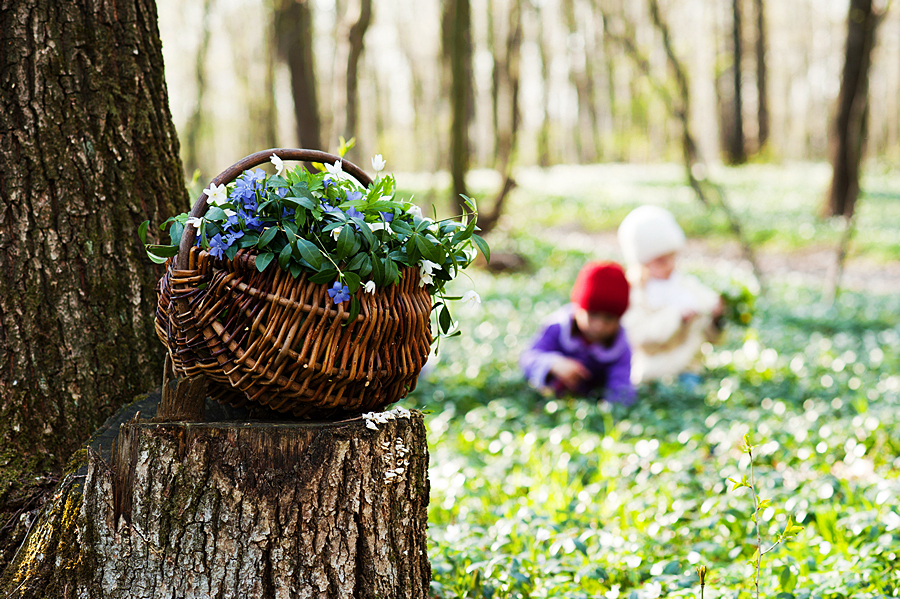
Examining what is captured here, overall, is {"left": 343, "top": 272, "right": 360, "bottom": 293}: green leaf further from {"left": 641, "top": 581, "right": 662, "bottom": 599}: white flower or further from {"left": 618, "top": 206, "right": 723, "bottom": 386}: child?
{"left": 618, "top": 206, "right": 723, "bottom": 386}: child

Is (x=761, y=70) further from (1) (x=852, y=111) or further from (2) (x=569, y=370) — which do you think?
(2) (x=569, y=370)

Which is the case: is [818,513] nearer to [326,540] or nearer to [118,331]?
[326,540]

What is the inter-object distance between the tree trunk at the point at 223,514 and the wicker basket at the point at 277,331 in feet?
0.40

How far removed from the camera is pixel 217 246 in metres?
1.75

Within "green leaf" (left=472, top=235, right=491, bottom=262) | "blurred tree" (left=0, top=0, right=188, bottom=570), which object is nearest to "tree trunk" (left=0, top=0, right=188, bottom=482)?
"blurred tree" (left=0, top=0, right=188, bottom=570)

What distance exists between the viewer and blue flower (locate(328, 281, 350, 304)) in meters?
1.71

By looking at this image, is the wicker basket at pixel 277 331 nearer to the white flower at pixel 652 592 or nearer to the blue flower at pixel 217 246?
the blue flower at pixel 217 246

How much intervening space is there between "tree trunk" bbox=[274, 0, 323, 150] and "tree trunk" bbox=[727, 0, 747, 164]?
699 inches

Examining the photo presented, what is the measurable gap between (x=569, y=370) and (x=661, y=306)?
97 centimetres

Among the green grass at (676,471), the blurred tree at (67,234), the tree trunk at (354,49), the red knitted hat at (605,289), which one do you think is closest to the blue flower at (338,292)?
the blurred tree at (67,234)

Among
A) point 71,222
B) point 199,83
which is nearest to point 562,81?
point 199,83

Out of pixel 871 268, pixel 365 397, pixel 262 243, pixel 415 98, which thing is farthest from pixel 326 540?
pixel 415 98

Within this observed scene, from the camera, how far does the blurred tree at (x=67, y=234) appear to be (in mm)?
2285

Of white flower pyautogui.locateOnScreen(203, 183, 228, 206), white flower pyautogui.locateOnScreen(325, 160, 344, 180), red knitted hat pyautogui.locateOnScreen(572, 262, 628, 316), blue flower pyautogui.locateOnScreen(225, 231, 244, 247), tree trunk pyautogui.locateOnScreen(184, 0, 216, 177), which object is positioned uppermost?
tree trunk pyautogui.locateOnScreen(184, 0, 216, 177)
